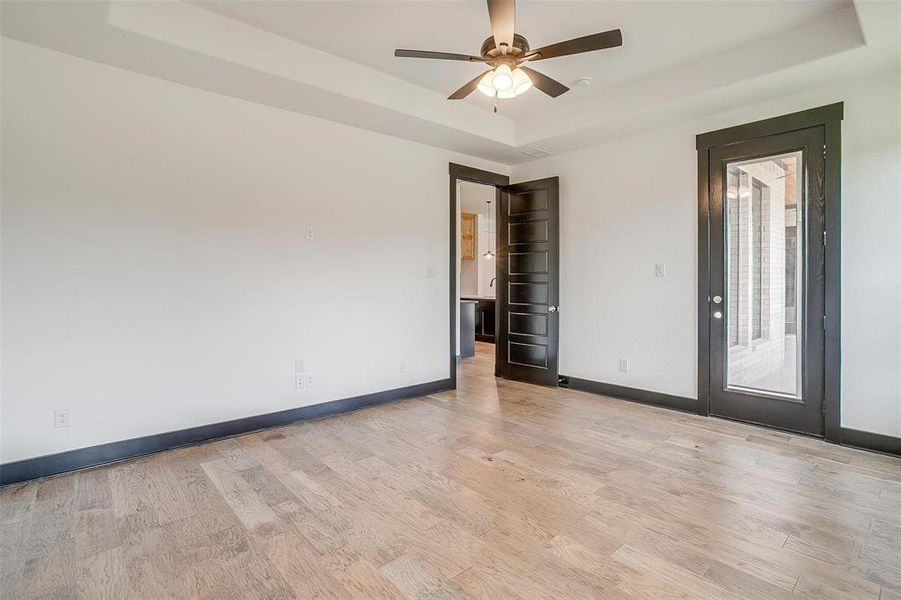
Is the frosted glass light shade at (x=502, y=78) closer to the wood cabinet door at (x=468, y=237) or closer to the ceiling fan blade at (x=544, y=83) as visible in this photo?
the ceiling fan blade at (x=544, y=83)

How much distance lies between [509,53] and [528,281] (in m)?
3.08

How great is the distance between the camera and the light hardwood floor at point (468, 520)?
71.3 inches

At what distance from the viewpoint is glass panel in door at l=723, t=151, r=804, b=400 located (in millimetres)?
3520

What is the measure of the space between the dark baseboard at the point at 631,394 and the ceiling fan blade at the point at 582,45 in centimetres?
318

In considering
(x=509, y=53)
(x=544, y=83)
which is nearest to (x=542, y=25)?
(x=544, y=83)

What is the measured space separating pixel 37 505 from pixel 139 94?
264 centimetres

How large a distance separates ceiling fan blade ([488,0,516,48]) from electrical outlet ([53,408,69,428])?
11.6ft

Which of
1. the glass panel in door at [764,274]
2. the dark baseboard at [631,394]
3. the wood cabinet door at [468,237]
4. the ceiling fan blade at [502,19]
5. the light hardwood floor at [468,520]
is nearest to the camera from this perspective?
the light hardwood floor at [468,520]

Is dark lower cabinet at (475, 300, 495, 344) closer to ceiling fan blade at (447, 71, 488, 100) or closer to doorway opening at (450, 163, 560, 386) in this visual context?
doorway opening at (450, 163, 560, 386)

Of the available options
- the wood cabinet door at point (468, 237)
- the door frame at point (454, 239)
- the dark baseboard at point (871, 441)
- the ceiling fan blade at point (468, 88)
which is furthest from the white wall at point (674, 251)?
the wood cabinet door at point (468, 237)

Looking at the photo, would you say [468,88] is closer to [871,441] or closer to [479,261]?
[871,441]

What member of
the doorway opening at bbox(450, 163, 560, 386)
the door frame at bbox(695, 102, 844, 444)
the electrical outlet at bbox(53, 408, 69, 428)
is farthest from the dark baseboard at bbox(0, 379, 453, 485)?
the door frame at bbox(695, 102, 844, 444)

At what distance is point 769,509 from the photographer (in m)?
2.37

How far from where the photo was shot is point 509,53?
264cm
